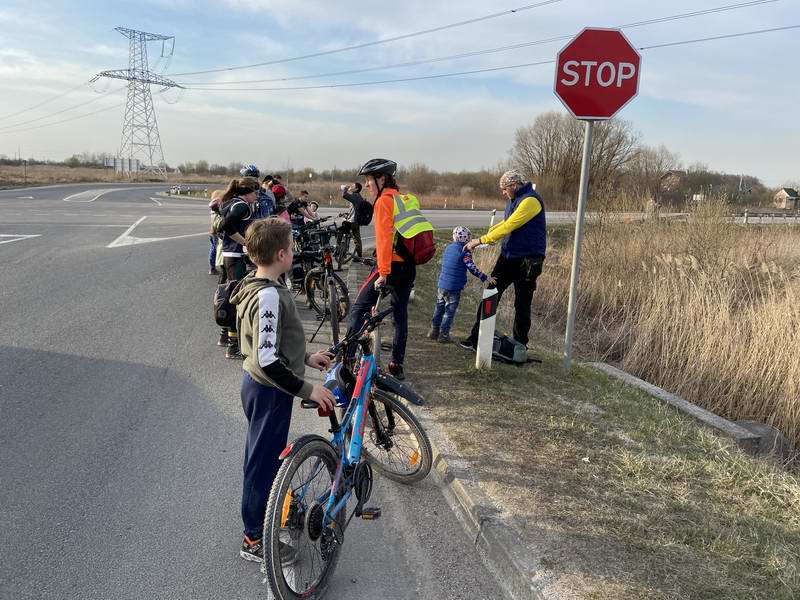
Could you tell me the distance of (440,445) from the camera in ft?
14.3

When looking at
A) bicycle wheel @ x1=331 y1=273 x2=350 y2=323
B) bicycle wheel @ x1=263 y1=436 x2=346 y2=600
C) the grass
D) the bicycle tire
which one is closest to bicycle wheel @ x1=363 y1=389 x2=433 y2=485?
the grass

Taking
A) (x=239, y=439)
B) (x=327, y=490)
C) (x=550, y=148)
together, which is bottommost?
(x=239, y=439)

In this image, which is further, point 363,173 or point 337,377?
point 363,173

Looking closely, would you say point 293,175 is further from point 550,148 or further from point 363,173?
point 363,173

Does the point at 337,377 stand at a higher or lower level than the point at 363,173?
lower

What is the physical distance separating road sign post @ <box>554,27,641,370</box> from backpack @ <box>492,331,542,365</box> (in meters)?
1.92

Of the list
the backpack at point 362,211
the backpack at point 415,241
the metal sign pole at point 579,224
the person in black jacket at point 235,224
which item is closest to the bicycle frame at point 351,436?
the backpack at point 415,241

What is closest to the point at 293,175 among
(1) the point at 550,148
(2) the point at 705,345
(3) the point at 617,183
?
(1) the point at 550,148

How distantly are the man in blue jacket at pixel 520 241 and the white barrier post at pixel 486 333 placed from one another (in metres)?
0.33

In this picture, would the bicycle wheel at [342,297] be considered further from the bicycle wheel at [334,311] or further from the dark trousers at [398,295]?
the dark trousers at [398,295]

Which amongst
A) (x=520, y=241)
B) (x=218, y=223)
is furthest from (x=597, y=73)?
(x=218, y=223)

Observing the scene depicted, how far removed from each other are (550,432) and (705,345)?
348 centimetres

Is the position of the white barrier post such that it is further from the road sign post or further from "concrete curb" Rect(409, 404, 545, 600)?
"concrete curb" Rect(409, 404, 545, 600)

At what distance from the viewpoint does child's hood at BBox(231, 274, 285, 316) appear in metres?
2.78
